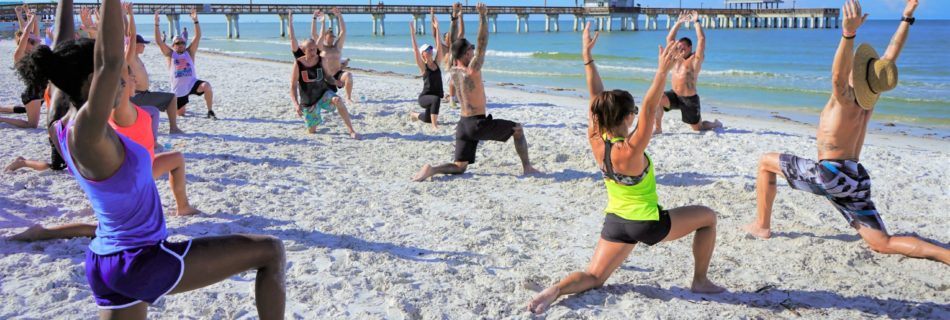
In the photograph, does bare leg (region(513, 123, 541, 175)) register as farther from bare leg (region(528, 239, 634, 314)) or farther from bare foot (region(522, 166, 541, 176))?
bare leg (region(528, 239, 634, 314))

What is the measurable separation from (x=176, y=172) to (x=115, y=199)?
10.1 feet

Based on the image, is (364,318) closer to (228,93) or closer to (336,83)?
(336,83)

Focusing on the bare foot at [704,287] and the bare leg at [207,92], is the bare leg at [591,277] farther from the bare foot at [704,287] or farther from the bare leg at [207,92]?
the bare leg at [207,92]

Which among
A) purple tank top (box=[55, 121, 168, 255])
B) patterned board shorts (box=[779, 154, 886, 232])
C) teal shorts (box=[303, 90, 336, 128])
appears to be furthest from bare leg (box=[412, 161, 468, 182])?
purple tank top (box=[55, 121, 168, 255])

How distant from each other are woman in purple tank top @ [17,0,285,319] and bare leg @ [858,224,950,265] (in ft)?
12.3

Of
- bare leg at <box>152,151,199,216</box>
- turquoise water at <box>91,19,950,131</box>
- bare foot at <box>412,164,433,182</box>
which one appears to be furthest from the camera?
turquoise water at <box>91,19,950,131</box>

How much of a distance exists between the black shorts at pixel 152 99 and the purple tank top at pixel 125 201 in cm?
666

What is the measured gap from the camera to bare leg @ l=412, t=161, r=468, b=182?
22.3 feet

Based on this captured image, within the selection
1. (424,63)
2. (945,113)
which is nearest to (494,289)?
(424,63)

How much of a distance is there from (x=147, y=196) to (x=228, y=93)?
12.4m

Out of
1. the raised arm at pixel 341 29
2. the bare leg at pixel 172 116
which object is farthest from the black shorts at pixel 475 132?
the bare leg at pixel 172 116

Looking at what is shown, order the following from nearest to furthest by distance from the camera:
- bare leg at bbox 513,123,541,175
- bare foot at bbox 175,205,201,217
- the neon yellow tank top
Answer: the neon yellow tank top → bare foot at bbox 175,205,201,217 → bare leg at bbox 513,123,541,175

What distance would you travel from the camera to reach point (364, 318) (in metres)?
3.68

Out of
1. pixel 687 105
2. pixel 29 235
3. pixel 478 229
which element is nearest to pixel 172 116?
pixel 29 235
